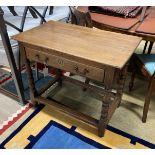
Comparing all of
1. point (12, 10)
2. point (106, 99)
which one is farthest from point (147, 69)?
point (12, 10)

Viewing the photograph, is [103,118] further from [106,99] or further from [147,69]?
[147,69]

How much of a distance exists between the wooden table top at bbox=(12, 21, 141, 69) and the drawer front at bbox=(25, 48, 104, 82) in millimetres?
55

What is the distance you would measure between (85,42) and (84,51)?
0.13 metres

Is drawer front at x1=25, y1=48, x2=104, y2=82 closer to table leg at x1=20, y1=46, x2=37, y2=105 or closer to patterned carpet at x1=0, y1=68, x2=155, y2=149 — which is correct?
table leg at x1=20, y1=46, x2=37, y2=105

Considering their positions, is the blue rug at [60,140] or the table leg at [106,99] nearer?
the table leg at [106,99]

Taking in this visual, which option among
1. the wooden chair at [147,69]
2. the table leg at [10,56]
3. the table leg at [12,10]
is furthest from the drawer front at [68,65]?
the table leg at [12,10]

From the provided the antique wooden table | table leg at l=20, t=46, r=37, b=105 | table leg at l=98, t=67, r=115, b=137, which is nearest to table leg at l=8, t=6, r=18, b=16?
the antique wooden table

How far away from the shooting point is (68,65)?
1150 millimetres

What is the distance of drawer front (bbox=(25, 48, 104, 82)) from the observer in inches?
42.5

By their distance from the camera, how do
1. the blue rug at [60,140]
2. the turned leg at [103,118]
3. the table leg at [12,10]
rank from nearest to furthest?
the turned leg at [103,118]
the blue rug at [60,140]
the table leg at [12,10]

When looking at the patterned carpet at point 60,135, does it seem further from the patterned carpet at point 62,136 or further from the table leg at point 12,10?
the table leg at point 12,10

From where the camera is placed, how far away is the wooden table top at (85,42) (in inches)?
41.1

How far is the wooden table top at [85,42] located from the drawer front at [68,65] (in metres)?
0.05
